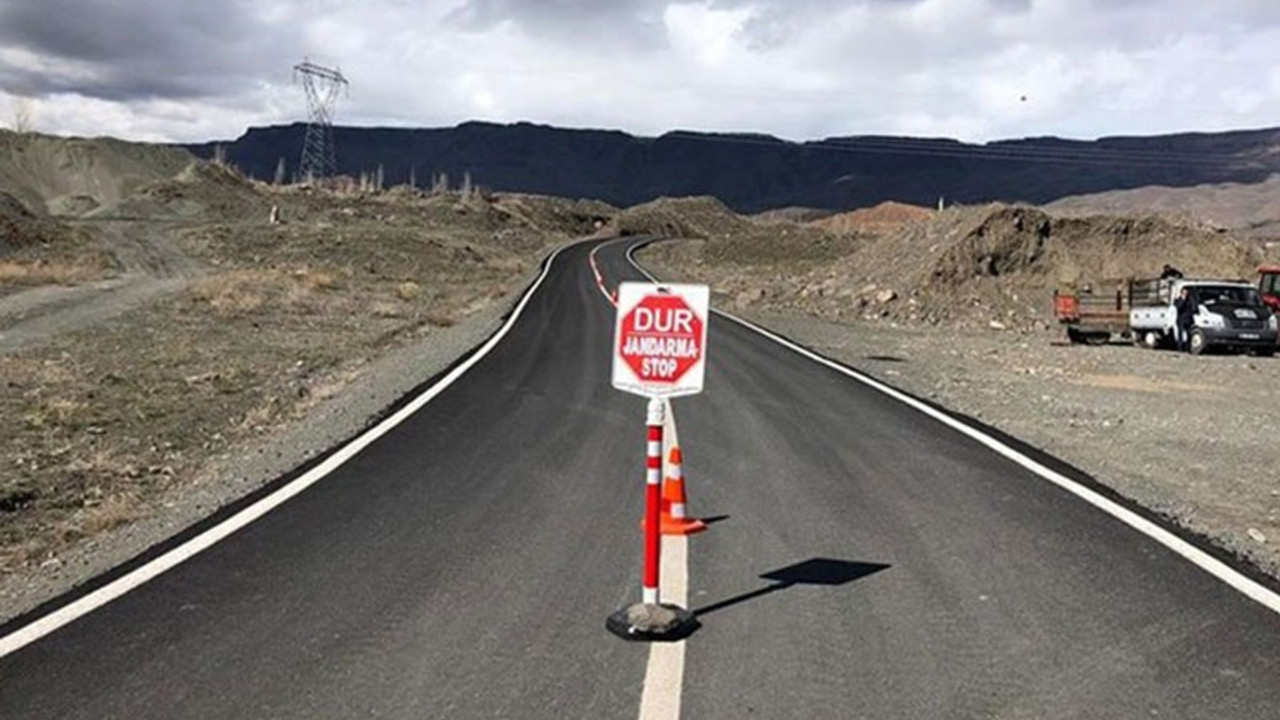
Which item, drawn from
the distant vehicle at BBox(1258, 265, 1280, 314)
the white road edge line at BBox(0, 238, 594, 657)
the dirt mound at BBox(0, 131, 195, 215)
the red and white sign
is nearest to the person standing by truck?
the distant vehicle at BBox(1258, 265, 1280, 314)

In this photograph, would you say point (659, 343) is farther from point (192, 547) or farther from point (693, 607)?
point (192, 547)

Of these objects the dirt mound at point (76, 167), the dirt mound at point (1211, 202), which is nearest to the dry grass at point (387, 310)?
the dirt mound at point (76, 167)

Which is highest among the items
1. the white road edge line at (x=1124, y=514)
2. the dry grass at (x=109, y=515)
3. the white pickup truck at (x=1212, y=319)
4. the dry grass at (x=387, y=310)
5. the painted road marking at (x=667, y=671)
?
the white pickup truck at (x=1212, y=319)

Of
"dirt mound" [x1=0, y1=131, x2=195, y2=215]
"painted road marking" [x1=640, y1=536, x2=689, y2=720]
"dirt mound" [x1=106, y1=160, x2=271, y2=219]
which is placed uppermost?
"dirt mound" [x1=0, y1=131, x2=195, y2=215]

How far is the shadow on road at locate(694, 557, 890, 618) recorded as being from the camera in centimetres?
624

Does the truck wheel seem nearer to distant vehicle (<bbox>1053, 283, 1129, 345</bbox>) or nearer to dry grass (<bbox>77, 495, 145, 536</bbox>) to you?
distant vehicle (<bbox>1053, 283, 1129, 345</bbox>)

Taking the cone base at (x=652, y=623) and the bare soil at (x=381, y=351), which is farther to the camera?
the bare soil at (x=381, y=351)

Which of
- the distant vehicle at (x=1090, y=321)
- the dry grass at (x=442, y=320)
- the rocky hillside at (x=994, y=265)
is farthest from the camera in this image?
the rocky hillside at (x=994, y=265)

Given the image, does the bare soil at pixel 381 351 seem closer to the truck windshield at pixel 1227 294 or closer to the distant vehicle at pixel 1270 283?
the truck windshield at pixel 1227 294

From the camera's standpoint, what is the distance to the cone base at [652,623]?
5.42 m

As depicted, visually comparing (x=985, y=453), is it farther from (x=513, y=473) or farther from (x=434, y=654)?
(x=434, y=654)

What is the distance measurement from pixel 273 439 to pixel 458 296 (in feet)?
102

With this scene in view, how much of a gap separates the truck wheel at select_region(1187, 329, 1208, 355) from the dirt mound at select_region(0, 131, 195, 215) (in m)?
108

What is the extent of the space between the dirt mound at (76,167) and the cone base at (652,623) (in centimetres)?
11737
